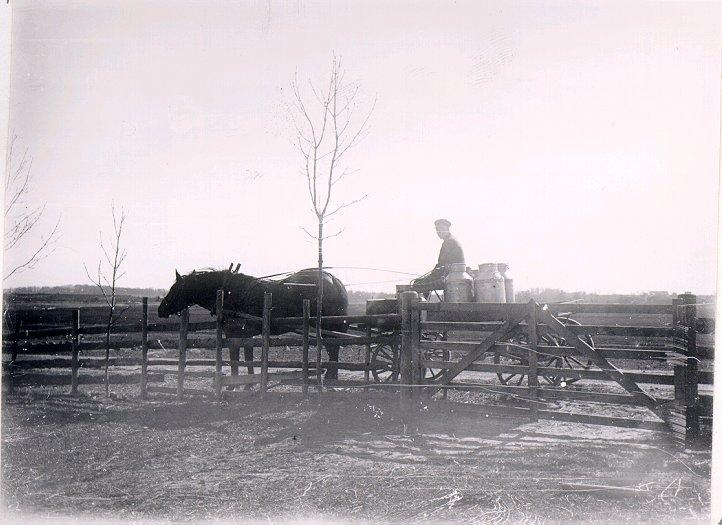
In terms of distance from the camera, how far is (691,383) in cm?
592

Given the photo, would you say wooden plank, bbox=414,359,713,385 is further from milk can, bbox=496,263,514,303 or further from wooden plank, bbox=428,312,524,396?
milk can, bbox=496,263,514,303

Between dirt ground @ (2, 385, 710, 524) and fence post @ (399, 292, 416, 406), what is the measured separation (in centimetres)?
39

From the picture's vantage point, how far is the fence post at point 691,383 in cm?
577

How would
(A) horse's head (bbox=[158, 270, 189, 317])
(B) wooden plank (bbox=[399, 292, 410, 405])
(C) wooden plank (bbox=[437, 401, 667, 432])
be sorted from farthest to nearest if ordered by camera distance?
(A) horse's head (bbox=[158, 270, 189, 317])
(B) wooden plank (bbox=[399, 292, 410, 405])
(C) wooden plank (bbox=[437, 401, 667, 432])

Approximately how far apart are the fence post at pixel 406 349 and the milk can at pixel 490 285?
3.28 feet

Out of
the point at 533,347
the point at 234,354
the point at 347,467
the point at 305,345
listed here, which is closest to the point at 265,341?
the point at 305,345

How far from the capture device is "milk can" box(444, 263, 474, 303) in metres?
7.86

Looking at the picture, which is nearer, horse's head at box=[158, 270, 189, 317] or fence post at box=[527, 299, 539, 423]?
fence post at box=[527, 299, 539, 423]

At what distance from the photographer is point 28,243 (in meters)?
6.19

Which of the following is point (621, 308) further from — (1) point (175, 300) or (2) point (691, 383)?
(1) point (175, 300)

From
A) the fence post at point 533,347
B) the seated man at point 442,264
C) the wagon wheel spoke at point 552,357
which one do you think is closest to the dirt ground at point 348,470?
the fence post at point 533,347

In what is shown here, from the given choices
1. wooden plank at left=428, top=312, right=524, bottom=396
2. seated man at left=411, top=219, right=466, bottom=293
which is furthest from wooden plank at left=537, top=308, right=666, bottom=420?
seated man at left=411, top=219, right=466, bottom=293

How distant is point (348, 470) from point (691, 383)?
398cm

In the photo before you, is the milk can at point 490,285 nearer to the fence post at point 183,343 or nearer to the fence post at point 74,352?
the fence post at point 183,343
